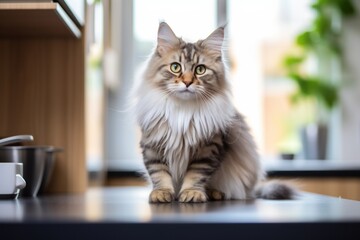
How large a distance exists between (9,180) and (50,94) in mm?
506

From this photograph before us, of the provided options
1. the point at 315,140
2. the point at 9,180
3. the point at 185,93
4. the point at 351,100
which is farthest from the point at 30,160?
the point at 351,100

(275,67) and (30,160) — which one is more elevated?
(275,67)

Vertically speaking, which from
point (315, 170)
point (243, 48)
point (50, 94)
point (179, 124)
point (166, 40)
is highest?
point (243, 48)

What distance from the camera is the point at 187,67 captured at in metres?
1.21

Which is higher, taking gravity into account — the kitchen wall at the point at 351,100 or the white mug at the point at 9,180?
the kitchen wall at the point at 351,100

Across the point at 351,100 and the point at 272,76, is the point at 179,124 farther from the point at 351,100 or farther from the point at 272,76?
the point at 272,76

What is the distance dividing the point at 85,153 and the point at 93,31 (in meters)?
0.59

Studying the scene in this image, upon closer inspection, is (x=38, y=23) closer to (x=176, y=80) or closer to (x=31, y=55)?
(x=31, y=55)

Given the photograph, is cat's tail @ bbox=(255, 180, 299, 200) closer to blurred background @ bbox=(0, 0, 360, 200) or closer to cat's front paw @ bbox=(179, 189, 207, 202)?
cat's front paw @ bbox=(179, 189, 207, 202)

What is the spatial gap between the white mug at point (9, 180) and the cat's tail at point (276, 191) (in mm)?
696

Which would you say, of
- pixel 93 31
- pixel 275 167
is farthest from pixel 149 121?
pixel 275 167

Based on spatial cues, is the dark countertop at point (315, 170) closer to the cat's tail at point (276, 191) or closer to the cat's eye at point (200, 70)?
the cat's tail at point (276, 191)

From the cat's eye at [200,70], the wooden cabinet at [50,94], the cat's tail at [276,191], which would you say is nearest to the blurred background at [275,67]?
the wooden cabinet at [50,94]

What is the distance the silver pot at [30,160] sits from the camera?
4.08 feet
